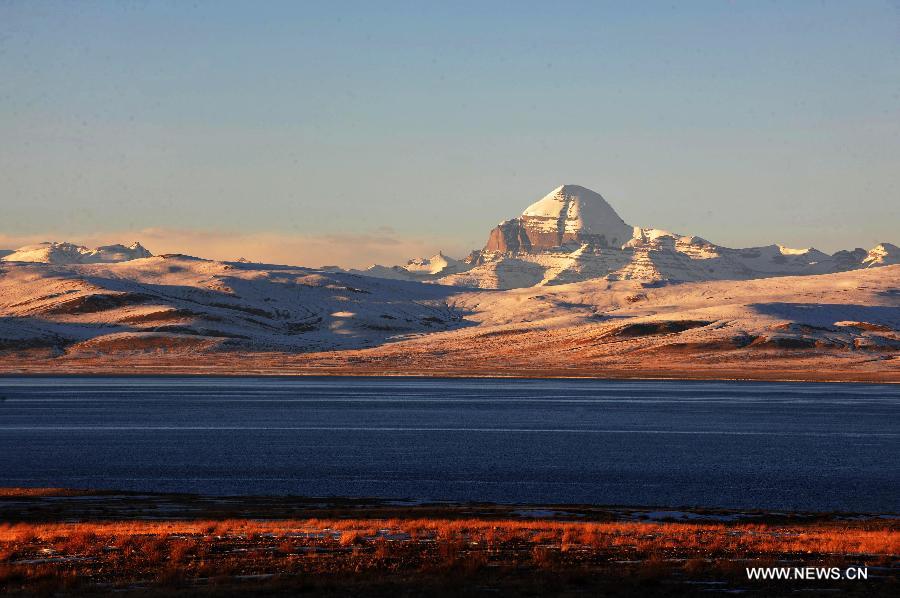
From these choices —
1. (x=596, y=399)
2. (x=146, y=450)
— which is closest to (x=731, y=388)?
(x=596, y=399)

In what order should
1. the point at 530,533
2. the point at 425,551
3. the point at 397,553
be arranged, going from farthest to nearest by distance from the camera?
the point at 530,533, the point at 425,551, the point at 397,553

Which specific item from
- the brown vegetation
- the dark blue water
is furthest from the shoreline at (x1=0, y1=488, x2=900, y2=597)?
the dark blue water

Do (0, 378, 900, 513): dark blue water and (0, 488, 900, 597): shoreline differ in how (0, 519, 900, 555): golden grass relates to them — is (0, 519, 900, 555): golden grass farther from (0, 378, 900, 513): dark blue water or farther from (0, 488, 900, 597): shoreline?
(0, 378, 900, 513): dark blue water

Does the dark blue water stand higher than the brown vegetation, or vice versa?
the brown vegetation

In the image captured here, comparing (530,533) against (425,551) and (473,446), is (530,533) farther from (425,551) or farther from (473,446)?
(473,446)

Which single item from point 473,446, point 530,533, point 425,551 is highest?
point 425,551

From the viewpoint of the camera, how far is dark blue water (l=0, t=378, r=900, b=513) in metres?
52.7

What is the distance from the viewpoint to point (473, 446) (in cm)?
7475

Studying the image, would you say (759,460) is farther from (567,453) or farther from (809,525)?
(809,525)

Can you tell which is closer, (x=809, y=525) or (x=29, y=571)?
(x=29, y=571)

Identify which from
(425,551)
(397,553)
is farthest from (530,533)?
(397,553)

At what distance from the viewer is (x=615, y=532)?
113ft

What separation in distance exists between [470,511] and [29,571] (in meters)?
17.7

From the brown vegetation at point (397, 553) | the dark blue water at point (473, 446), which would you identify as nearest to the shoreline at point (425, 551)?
the brown vegetation at point (397, 553)
